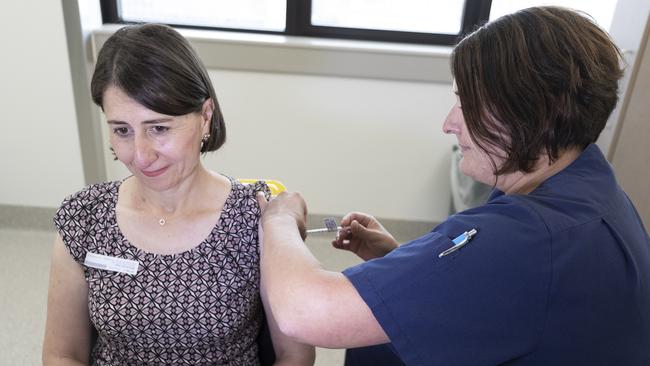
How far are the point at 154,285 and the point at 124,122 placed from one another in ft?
1.14

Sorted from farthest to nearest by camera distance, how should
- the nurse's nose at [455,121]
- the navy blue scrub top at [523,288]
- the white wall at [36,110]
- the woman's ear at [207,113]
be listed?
the white wall at [36,110] < the woman's ear at [207,113] < the nurse's nose at [455,121] < the navy blue scrub top at [523,288]

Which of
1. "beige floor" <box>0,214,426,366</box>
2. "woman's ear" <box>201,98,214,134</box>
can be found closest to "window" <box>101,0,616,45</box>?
"beige floor" <box>0,214,426,366</box>

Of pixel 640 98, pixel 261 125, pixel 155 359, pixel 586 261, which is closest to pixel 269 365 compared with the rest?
pixel 155 359

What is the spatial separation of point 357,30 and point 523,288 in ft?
7.09

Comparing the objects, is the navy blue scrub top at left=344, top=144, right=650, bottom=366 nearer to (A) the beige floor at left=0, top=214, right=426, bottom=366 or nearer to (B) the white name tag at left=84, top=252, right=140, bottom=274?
(B) the white name tag at left=84, top=252, right=140, bottom=274

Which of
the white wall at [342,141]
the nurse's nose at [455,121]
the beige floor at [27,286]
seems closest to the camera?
the nurse's nose at [455,121]

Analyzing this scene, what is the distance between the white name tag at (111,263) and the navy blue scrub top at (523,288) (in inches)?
21.1

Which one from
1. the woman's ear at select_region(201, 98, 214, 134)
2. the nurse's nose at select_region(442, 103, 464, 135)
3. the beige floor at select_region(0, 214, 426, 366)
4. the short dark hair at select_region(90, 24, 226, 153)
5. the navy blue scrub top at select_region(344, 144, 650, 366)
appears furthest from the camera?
the beige floor at select_region(0, 214, 426, 366)

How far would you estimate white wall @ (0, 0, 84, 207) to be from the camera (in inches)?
92.9

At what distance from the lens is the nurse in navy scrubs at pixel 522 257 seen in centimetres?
73

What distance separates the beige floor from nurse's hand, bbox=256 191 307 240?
1139 millimetres

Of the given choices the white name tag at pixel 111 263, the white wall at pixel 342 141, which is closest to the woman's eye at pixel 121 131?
the white name tag at pixel 111 263

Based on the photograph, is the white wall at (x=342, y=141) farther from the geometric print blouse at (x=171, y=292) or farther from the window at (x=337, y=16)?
the geometric print blouse at (x=171, y=292)

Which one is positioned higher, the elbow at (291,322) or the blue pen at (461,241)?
the blue pen at (461,241)
